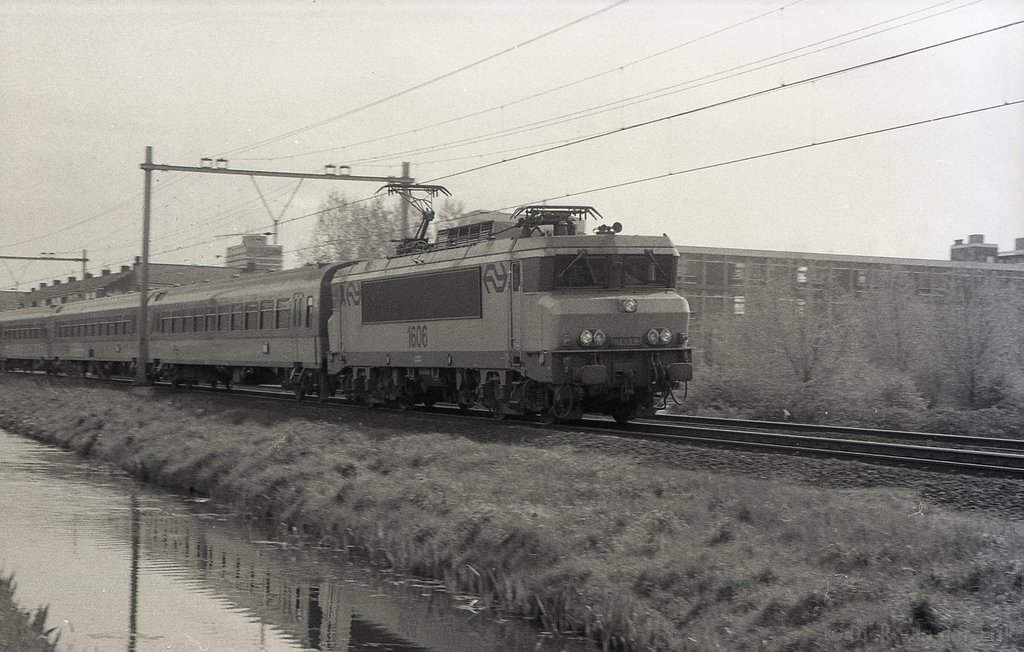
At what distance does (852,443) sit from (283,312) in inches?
795

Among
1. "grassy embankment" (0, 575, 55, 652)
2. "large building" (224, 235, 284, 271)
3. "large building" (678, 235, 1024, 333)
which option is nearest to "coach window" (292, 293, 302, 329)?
"large building" (678, 235, 1024, 333)

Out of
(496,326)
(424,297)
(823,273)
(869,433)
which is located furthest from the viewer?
(823,273)

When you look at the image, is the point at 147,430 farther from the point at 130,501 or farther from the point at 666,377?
the point at 666,377

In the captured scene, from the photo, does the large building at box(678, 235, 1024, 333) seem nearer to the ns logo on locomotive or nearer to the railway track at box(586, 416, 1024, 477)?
the railway track at box(586, 416, 1024, 477)

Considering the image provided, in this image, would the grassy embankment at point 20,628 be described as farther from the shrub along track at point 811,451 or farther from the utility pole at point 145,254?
the utility pole at point 145,254

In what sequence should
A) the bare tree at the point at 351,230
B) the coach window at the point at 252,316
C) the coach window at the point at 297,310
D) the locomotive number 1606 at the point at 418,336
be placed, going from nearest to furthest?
the locomotive number 1606 at the point at 418,336 → the coach window at the point at 297,310 → the coach window at the point at 252,316 → the bare tree at the point at 351,230

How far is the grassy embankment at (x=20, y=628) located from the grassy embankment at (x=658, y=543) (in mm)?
4424

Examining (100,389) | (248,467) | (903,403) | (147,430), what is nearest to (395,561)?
(248,467)

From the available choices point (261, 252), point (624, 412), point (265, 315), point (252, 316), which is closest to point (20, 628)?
point (624, 412)

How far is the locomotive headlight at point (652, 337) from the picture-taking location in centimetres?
2053

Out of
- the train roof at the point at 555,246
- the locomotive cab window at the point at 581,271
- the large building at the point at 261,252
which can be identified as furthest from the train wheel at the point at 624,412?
the large building at the point at 261,252

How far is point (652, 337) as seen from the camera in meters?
20.5

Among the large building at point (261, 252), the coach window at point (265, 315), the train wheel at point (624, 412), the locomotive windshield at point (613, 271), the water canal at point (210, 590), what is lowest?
the water canal at point (210, 590)

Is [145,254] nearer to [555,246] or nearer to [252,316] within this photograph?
[252,316]
